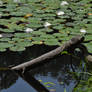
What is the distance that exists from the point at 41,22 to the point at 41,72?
1.17m

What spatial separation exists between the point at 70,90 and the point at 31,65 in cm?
38

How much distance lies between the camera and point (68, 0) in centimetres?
499

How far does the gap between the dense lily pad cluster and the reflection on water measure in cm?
11

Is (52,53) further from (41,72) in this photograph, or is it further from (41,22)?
(41,22)

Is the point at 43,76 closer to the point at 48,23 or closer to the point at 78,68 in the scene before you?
the point at 78,68

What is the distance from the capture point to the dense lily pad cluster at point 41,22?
347 centimetres

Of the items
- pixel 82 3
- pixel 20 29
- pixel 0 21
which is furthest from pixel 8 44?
pixel 82 3

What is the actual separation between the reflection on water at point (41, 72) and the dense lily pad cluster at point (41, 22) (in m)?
0.11

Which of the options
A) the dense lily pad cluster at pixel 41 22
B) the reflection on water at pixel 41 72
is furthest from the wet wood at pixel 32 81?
the dense lily pad cluster at pixel 41 22

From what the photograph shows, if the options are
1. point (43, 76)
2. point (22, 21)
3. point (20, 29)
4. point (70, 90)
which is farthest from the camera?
point (22, 21)

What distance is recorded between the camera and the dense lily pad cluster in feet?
11.4

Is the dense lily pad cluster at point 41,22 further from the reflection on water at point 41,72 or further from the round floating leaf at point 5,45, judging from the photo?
the reflection on water at point 41,72

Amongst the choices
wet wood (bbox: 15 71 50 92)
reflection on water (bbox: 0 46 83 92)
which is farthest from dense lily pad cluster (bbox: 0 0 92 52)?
wet wood (bbox: 15 71 50 92)

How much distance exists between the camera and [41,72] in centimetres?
291
